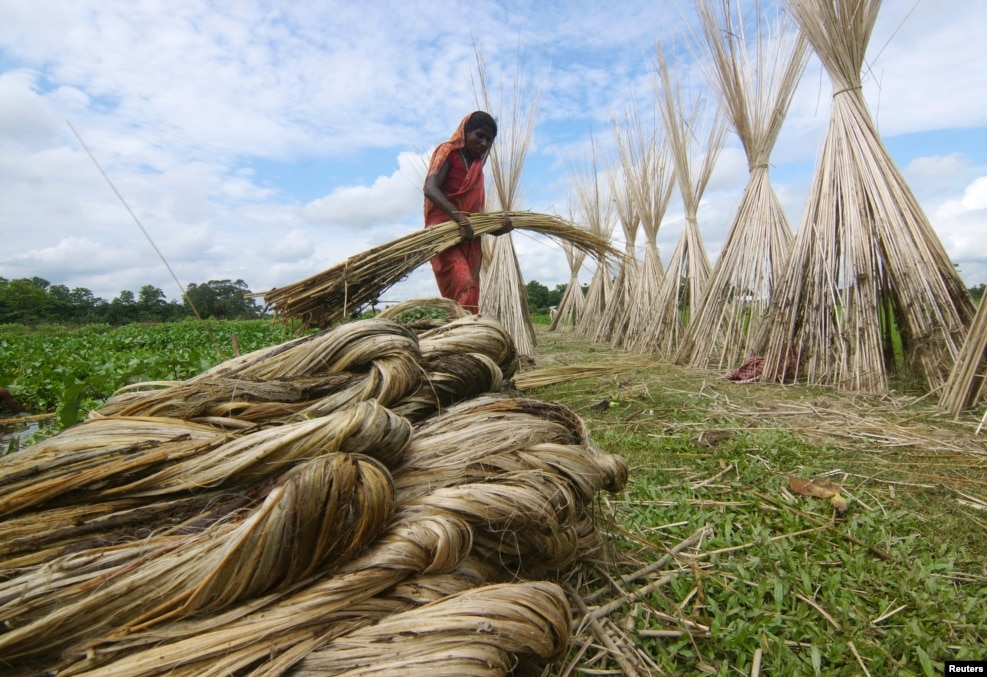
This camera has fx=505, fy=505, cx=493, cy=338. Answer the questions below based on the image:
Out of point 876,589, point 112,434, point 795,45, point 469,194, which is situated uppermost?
point 795,45

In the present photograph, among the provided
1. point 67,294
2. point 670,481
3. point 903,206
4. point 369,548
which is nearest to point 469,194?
point 670,481

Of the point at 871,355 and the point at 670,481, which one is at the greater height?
the point at 871,355

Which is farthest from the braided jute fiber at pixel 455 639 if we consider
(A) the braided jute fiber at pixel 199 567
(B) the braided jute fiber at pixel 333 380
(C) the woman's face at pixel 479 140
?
(C) the woman's face at pixel 479 140

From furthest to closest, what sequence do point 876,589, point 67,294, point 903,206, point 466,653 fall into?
point 67,294 → point 903,206 → point 876,589 → point 466,653

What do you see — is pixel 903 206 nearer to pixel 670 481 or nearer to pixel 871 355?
pixel 871 355

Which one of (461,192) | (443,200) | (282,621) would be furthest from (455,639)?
(461,192)

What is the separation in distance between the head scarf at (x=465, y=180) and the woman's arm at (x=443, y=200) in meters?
0.04

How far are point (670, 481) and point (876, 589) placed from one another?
777mm

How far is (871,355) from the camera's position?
3162 millimetres

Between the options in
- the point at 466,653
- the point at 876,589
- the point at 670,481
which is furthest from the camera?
the point at 670,481

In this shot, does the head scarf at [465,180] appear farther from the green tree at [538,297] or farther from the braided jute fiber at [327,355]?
the green tree at [538,297]

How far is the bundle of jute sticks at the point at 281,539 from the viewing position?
71cm

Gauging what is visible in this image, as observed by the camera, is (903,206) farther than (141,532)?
Yes

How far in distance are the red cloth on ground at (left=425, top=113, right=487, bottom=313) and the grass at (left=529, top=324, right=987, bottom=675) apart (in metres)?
1.34
